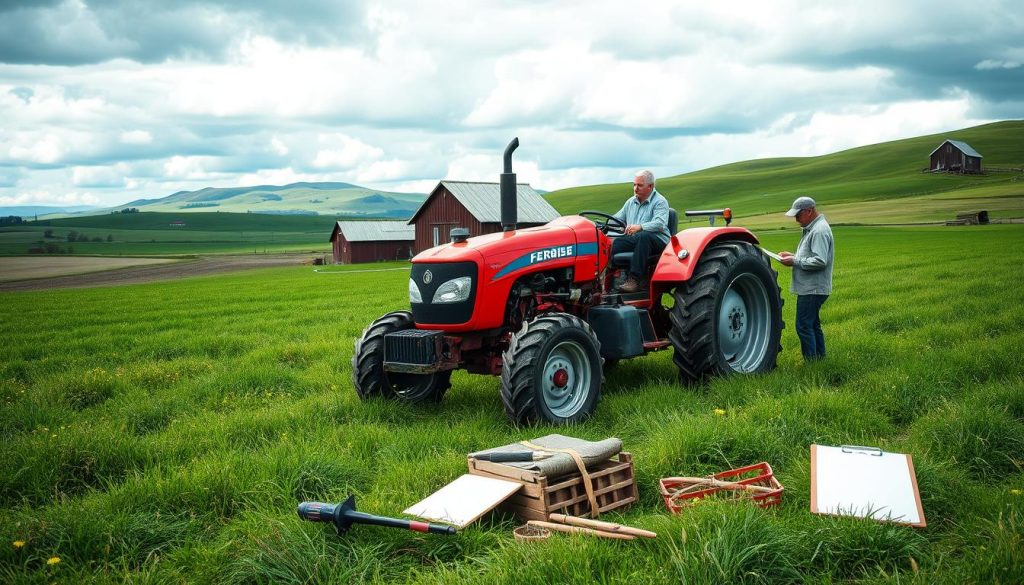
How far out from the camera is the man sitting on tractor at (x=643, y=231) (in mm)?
7438

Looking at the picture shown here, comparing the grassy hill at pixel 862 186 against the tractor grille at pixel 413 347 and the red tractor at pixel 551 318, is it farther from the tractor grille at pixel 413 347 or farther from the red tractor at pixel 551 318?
the tractor grille at pixel 413 347

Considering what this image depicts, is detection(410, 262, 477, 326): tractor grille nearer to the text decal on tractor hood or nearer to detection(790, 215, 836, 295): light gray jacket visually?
the text decal on tractor hood

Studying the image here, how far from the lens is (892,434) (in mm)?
5555

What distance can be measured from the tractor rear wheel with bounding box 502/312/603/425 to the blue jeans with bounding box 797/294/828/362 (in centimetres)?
276

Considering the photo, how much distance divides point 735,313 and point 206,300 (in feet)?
54.1

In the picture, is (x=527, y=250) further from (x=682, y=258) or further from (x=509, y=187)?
(x=682, y=258)

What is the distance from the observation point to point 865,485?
4.10 meters

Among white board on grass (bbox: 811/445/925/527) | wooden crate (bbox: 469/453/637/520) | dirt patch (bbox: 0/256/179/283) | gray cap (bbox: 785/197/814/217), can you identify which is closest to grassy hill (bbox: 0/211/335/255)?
dirt patch (bbox: 0/256/179/283)

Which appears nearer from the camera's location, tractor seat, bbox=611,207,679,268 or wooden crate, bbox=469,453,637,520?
wooden crate, bbox=469,453,637,520

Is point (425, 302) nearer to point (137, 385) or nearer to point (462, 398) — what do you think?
point (462, 398)

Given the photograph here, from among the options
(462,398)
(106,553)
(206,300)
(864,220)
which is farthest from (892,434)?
(864,220)

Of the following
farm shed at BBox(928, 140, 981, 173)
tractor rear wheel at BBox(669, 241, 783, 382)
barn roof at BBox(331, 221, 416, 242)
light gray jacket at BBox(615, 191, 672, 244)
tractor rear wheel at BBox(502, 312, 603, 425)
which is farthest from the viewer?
farm shed at BBox(928, 140, 981, 173)

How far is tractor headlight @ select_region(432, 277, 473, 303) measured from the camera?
19.9 feet

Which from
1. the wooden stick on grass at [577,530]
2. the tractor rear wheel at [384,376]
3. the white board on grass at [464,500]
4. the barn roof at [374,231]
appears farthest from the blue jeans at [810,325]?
the barn roof at [374,231]
